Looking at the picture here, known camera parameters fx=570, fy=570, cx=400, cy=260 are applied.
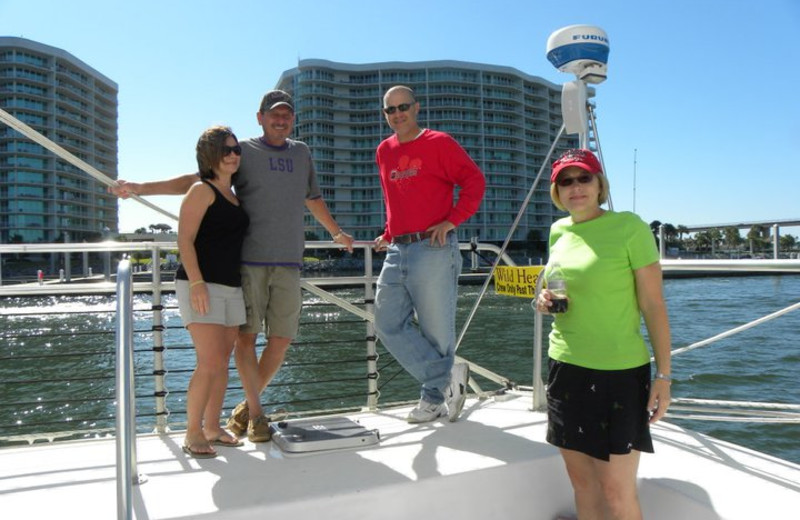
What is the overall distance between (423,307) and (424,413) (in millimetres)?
474

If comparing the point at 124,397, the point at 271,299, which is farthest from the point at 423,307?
the point at 124,397

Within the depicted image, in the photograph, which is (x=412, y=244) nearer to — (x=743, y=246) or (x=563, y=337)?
(x=563, y=337)

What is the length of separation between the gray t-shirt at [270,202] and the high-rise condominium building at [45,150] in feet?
220

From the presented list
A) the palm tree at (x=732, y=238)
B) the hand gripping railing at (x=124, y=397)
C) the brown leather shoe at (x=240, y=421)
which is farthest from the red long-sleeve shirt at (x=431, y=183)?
the palm tree at (x=732, y=238)

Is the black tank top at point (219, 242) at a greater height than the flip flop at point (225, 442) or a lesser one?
greater

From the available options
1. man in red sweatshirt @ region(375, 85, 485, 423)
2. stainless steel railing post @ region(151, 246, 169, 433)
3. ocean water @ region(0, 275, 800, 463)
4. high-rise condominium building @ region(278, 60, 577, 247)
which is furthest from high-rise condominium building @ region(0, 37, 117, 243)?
man in red sweatshirt @ region(375, 85, 485, 423)

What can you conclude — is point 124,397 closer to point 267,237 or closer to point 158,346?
point 267,237

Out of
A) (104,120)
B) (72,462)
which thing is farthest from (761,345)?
(104,120)

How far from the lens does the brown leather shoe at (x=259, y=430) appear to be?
2252 mm

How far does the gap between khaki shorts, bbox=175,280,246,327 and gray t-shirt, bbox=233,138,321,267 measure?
20 cm

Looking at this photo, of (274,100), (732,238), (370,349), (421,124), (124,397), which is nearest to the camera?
(124,397)

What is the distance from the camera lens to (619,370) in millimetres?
1442

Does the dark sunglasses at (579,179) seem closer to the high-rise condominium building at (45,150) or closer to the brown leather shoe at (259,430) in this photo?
the brown leather shoe at (259,430)

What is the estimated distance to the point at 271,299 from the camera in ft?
7.87
